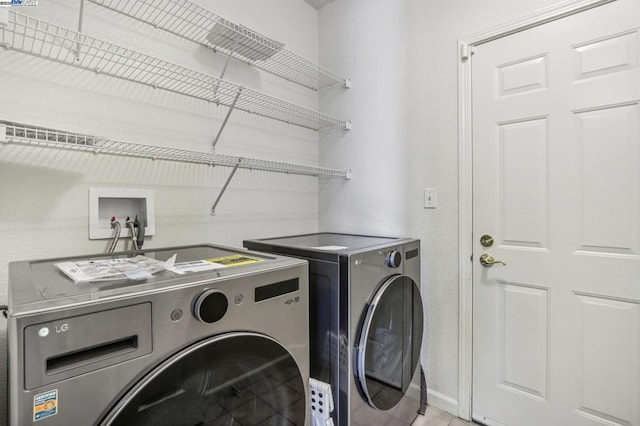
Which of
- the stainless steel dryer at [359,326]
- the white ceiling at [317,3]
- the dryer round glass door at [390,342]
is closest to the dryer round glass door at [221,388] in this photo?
the stainless steel dryer at [359,326]

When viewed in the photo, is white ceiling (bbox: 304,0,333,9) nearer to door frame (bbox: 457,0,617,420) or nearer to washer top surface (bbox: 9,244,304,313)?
door frame (bbox: 457,0,617,420)

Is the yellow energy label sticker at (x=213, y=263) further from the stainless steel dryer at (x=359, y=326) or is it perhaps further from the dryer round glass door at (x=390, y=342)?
the dryer round glass door at (x=390, y=342)

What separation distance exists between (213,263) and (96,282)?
0.32m

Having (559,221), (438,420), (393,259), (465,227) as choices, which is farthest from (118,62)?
(438,420)

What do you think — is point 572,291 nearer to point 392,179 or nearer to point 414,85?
point 392,179

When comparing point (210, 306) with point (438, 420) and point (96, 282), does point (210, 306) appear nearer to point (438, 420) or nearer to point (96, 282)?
point (96, 282)

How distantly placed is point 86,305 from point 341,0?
2443mm

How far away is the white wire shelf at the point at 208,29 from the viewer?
1413 mm

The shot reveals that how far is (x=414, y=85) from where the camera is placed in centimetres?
194

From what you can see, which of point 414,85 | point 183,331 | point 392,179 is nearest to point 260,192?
point 392,179

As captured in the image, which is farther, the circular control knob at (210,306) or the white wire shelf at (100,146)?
the white wire shelf at (100,146)

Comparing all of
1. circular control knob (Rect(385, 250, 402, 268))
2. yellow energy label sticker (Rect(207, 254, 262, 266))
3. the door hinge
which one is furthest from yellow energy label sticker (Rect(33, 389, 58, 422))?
the door hinge

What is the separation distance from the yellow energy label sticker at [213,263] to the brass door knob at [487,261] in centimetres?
123

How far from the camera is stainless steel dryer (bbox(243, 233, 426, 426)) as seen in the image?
4.15 ft
